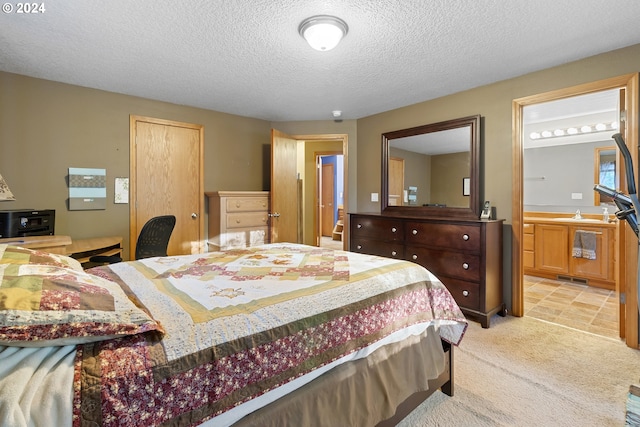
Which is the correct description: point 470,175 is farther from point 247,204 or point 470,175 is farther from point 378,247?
point 247,204

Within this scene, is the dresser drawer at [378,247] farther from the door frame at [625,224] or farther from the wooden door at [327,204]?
the wooden door at [327,204]

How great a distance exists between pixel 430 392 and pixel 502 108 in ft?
9.23

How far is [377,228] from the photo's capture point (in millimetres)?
3729

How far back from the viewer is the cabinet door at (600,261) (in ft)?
12.8

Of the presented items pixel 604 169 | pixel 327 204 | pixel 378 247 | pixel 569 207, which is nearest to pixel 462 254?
pixel 378 247

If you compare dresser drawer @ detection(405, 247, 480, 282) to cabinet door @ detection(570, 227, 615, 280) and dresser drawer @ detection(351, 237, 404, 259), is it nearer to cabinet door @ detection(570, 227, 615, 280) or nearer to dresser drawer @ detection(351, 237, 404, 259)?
dresser drawer @ detection(351, 237, 404, 259)

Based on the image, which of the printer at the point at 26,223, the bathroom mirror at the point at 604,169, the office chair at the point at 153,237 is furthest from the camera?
the bathroom mirror at the point at 604,169

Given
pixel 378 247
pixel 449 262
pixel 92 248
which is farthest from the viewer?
pixel 378 247

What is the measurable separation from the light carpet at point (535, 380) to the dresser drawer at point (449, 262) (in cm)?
52

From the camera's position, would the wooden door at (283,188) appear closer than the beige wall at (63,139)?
No

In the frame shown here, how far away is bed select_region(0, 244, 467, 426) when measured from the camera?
0.73 m

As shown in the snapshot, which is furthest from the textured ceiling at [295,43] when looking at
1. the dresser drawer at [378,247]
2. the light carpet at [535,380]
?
the light carpet at [535,380]

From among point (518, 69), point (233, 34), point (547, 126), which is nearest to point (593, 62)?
point (518, 69)

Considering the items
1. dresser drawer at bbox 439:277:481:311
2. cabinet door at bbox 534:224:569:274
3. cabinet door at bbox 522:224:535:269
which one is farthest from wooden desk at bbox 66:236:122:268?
cabinet door at bbox 534:224:569:274
